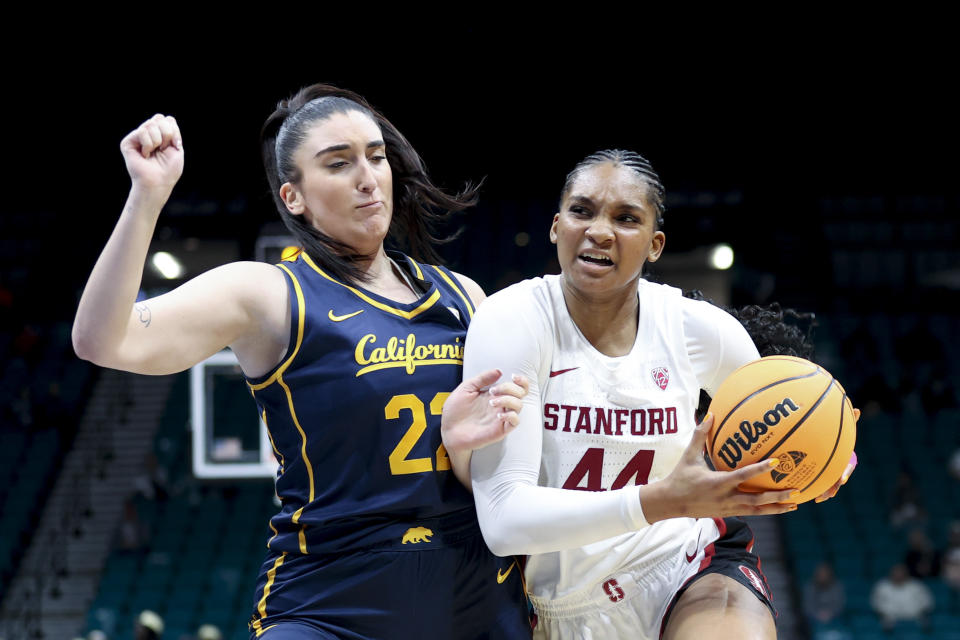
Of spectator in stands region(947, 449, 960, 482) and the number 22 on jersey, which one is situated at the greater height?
spectator in stands region(947, 449, 960, 482)

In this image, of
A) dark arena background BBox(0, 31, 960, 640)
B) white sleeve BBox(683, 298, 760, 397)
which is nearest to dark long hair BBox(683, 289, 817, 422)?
white sleeve BBox(683, 298, 760, 397)

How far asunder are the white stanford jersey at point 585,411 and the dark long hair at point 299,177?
0.45 metres

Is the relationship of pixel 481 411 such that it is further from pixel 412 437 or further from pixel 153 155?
pixel 153 155

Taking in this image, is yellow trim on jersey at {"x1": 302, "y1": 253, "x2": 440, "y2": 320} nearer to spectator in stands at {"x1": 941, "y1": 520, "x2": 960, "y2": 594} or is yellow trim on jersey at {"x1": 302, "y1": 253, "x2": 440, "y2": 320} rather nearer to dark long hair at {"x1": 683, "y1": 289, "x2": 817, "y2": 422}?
dark long hair at {"x1": 683, "y1": 289, "x2": 817, "y2": 422}

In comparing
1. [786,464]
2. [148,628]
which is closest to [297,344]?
[786,464]

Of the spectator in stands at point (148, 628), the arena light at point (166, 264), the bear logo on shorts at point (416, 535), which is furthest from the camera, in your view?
the arena light at point (166, 264)

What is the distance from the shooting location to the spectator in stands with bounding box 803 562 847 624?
912cm

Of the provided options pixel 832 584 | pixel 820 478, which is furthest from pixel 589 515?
pixel 832 584

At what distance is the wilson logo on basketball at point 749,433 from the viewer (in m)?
2.10

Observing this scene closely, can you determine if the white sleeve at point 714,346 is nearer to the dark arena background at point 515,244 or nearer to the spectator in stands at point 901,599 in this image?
the dark arena background at point 515,244

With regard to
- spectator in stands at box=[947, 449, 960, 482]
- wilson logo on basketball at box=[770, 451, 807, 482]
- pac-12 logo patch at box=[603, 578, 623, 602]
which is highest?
spectator in stands at box=[947, 449, 960, 482]

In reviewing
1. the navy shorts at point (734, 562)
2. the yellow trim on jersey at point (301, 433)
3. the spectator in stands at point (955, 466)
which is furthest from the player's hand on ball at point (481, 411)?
the spectator in stands at point (955, 466)

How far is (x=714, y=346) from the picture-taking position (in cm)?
259

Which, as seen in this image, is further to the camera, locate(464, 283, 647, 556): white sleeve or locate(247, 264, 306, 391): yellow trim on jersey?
locate(247, 264, 306, 391): yellow trim on jersey
